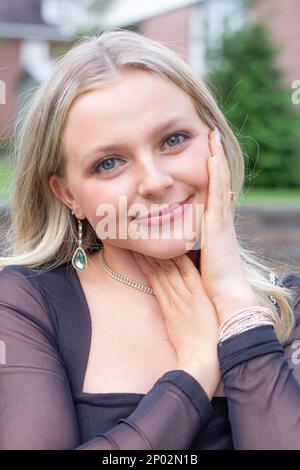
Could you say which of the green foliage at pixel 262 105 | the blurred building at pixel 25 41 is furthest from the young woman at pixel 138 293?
the blurred building at pixel 25 41

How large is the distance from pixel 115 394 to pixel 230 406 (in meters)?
0.26

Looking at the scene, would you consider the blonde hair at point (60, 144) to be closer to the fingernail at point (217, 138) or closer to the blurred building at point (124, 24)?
the fingernail at point (217, 138)

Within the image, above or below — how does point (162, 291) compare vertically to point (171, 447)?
above

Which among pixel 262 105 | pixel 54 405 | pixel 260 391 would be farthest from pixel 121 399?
pixel 262 105

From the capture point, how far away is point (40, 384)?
174cm

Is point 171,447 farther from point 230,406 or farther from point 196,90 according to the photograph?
point 196,90

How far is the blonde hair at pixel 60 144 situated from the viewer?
6.23 feet

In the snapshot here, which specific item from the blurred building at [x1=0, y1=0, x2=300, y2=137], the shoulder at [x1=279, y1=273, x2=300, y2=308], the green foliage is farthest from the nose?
the green foliage

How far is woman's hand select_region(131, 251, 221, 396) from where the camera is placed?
179 centimetres

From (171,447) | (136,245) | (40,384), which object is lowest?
(171,447)

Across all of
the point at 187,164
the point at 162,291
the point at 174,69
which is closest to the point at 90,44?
the point at 174,69

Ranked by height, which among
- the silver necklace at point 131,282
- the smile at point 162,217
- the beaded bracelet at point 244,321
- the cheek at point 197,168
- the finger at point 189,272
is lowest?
the beaded bracelet at point 244,321

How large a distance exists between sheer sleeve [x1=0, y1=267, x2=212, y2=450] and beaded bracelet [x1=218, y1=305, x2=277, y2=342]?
0.14 m

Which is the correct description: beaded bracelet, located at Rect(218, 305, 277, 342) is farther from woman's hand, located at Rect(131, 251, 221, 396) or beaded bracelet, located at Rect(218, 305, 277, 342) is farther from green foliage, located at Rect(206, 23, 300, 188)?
green foliage, located at Rect(206, 23, 300, 188)
